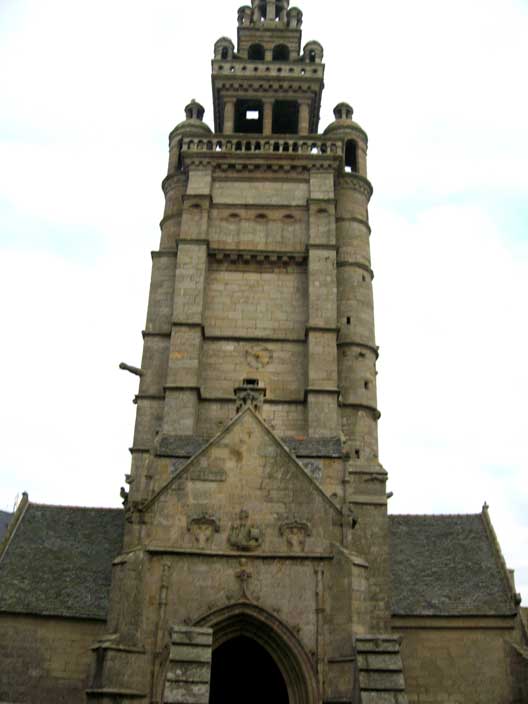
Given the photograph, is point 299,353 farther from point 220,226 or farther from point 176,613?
point 176,613

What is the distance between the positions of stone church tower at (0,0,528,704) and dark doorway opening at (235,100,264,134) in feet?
0.59

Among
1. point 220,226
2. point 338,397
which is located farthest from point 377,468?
point 220,226

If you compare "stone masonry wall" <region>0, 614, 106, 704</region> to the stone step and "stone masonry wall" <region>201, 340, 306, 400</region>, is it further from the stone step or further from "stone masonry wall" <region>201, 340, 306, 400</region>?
the stone step

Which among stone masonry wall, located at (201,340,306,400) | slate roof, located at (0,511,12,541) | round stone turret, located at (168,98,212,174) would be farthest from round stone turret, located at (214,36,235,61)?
slate roof, located at (0,511,12,541)

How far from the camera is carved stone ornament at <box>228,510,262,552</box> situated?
17.0 metres

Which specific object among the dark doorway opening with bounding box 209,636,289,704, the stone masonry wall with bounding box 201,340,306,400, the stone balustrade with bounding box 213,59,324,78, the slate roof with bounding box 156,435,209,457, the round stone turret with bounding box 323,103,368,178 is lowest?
the dark doorway opening with bounding box 209,636,289,704

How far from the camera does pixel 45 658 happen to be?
70.9ft

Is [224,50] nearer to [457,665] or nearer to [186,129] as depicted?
[186,129]

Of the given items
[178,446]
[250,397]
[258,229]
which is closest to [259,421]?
[250,397]

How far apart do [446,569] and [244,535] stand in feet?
35.4

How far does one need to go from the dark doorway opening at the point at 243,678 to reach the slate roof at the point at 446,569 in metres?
4.95

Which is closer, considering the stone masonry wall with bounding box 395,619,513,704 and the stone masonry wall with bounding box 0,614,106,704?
the stone masonry wall with bounding box 0,614,106,704

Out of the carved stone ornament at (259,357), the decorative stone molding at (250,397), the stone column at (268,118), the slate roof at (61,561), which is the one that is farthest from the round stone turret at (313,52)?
the slate roof at (61,561)

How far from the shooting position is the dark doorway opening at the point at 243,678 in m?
20.3
